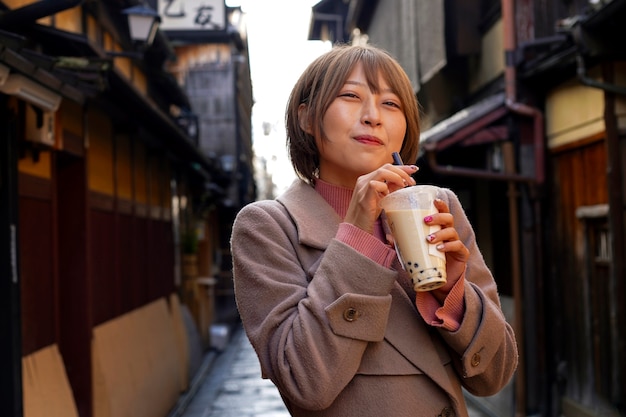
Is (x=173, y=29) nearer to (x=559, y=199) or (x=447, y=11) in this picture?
(x=447, y=11)

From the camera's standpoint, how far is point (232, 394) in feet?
44.6

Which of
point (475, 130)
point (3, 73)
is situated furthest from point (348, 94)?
point (475, 130)

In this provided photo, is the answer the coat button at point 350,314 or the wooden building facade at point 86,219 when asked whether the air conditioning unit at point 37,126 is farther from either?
the coat button at point 350,314

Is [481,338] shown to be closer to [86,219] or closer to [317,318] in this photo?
[317,318]

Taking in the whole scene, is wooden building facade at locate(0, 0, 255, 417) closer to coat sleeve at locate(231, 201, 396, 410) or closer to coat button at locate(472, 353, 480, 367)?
coat sleeve at locate(231, 201, 396, 410)

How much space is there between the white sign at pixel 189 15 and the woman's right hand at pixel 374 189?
49.0ft

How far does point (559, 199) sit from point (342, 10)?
71.6 feet

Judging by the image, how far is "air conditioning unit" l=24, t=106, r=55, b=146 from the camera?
6512 mm

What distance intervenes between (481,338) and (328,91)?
82 centimetres

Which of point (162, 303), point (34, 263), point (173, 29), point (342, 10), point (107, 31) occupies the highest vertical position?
point (342, 10)

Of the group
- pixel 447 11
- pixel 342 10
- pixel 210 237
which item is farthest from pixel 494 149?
pixel 342 10

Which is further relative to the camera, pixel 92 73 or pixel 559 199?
pixel 559 199

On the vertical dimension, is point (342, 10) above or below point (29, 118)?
above

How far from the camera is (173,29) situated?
1653cm
